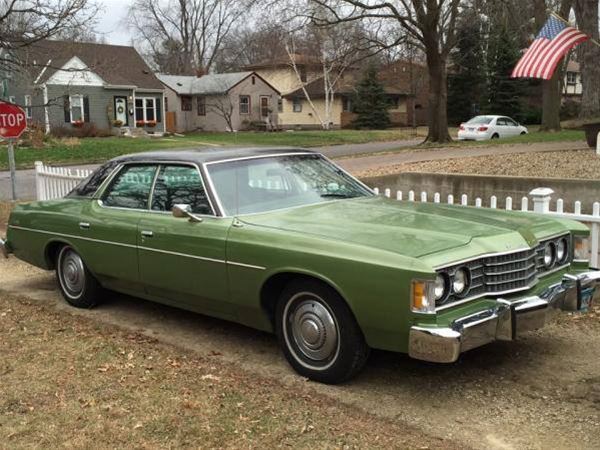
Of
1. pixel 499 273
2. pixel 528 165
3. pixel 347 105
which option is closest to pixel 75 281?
pixel 499 273

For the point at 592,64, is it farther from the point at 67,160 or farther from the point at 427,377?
the point at 427,377

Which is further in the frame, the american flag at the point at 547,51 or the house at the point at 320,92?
the house at the point at 320,92

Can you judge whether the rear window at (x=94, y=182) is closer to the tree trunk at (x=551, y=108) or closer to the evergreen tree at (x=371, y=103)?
the tree trunk at (x=551, y=108)

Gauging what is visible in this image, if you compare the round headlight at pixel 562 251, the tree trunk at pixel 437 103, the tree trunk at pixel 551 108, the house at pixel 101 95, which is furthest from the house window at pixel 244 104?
the round headlight at pixel 562 251

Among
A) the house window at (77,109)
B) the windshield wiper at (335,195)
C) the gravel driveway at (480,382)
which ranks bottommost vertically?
the gravel driveway at (480,382)

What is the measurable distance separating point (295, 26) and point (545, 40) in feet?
52.1

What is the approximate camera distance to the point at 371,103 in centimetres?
5272

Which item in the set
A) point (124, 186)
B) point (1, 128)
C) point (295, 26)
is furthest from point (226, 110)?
point (124, 186)

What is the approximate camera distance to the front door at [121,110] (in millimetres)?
43188

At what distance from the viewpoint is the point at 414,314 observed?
3.88 meters

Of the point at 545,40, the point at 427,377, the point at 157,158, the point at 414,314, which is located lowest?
the point at 427,377

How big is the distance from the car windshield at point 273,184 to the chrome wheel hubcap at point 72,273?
1.91 m

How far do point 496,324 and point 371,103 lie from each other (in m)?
49.9

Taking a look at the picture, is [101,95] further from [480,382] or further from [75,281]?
[480,382]
